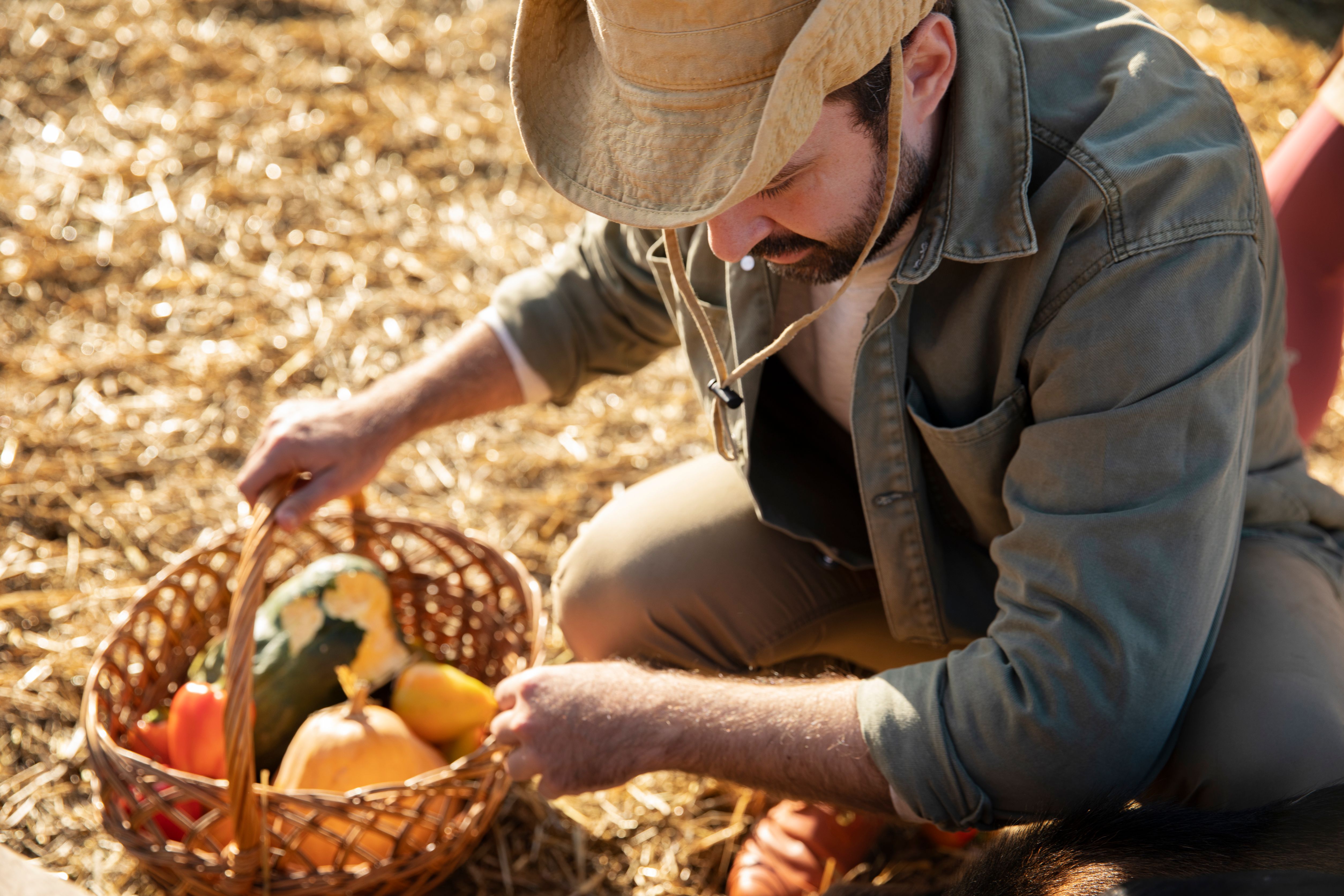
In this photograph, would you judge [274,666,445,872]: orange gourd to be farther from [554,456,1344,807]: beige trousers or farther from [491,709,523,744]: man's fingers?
[554,456,1344,807]: beige trousers

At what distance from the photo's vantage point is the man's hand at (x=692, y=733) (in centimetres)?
144

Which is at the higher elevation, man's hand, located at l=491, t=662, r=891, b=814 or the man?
the man

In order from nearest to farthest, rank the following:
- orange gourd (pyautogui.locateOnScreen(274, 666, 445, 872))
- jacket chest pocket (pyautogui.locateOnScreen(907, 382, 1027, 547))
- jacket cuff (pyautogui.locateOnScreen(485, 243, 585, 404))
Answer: jacket chest pocket (pyautogui.locateOnScreen(907, 382, 1027, 547)), orange gourd (pyautogui.locateOnScreen(274, 666, 445, 872)), jacket cuff (pyautogui.locateOnScreen(485, 243, 585, 404))

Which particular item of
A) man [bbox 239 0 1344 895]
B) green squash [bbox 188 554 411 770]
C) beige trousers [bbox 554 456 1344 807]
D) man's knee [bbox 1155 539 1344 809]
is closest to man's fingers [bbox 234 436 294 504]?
man [bbox 239 0 1344 895]

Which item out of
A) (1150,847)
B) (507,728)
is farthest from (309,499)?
(1150,847)

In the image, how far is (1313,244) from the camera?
85.2 inches

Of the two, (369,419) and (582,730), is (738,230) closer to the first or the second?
(582,730)

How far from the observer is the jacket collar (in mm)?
1390

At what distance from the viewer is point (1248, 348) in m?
1.32

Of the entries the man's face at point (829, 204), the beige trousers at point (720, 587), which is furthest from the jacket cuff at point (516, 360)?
the man's face at point (829, 204)

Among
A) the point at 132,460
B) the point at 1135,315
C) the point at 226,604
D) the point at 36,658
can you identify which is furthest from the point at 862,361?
the point at 132,460

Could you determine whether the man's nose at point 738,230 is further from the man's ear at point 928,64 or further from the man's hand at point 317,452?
the man's hand at point 317,452

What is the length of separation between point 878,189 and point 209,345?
228 centimetres

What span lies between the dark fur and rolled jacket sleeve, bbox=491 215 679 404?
115 cm
